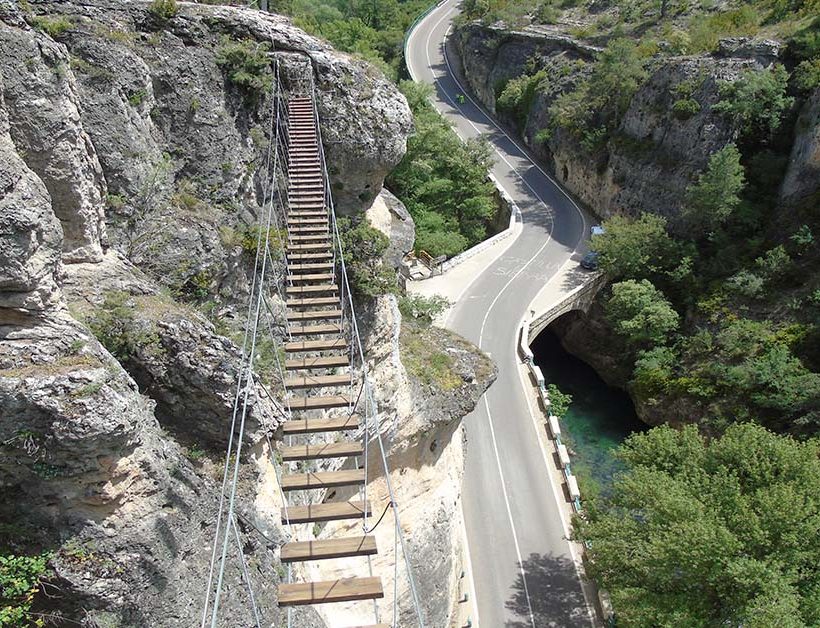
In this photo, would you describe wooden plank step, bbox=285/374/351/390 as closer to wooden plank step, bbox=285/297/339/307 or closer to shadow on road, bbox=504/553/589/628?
wooden plank step, bbox=285/297/339/307

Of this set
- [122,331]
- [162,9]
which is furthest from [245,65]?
[122,331]

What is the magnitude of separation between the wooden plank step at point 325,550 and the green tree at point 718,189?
32.8 m

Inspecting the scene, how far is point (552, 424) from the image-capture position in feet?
97.4

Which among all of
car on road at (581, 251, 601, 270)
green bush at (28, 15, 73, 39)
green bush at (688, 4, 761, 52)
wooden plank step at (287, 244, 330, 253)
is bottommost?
wooden plank step at (287, 244, 330, 253)

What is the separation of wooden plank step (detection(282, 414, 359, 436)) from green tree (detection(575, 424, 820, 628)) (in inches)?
452

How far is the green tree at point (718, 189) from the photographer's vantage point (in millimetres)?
33875

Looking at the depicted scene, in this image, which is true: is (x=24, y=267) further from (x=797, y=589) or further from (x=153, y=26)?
(x=797, y=589)

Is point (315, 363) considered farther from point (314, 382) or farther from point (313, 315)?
point (313, 315)

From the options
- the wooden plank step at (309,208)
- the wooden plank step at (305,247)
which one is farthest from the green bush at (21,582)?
the wooden plank step at (309,208)

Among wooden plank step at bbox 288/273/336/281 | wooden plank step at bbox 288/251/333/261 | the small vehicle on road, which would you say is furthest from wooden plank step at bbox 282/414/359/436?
the small vehicle on road

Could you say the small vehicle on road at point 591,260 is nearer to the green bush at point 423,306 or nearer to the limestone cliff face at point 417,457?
the green bush at point 423,306

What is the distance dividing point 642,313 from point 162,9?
28632 millimetres

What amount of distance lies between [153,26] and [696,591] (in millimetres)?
23295

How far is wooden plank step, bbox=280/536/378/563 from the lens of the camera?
30.7 ft
